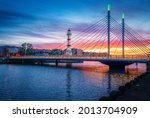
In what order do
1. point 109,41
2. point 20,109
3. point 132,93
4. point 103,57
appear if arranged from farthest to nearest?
point 103,57 < point 109,41 < point 132,93 < point 20,109

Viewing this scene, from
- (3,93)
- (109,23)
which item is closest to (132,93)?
(3,93)

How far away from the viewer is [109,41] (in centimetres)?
7094

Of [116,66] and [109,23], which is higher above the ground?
[109,23]

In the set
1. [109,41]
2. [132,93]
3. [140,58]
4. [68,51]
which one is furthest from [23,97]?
[68,51]

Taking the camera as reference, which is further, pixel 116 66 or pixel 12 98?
pixel 116 66

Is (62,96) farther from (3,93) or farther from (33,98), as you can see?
(3,93)

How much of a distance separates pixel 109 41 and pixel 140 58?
33.8ft

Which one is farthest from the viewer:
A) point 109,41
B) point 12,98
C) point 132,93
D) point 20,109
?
point 109,41

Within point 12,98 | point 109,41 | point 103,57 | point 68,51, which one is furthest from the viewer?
point 68,51

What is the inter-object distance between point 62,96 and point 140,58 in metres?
50.3

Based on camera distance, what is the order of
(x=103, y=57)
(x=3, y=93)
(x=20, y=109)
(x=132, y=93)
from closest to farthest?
(x=20, y=109), (x=132, y=93), (x=3, y=93), (x=103, y=57)

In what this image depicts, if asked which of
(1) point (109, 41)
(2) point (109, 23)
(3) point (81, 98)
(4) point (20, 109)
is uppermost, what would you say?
(2) point (109, 23)

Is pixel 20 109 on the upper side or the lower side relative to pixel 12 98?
upper

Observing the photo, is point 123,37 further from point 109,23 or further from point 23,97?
point 23,97
